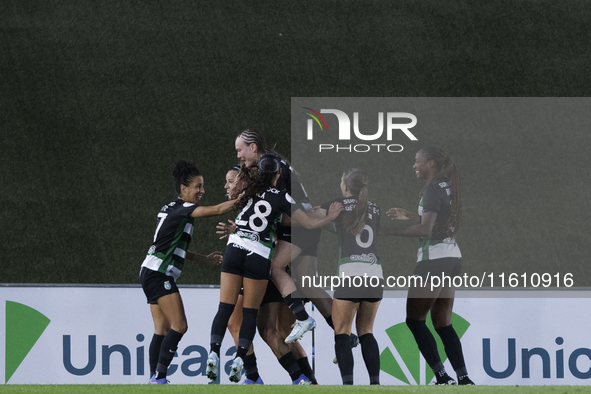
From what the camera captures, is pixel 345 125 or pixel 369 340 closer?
pixel 369 340

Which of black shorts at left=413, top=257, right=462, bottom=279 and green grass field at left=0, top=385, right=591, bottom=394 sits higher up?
black shorts at left=413, top=257, right=462, bottom=279

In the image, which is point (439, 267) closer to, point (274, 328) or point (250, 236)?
point (274, 328)

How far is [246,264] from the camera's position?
4.87 metres

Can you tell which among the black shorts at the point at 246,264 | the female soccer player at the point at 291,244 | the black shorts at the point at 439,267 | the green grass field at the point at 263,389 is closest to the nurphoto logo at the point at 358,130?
the female soccer player at the point at 291,244

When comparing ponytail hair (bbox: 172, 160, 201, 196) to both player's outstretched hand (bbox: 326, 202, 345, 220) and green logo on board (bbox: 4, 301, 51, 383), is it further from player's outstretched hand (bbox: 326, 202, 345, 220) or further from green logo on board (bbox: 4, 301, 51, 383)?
green logo on board (bbox: 4, 301, 51, 383)

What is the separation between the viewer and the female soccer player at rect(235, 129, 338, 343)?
4902mm

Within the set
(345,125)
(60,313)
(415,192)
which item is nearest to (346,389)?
(60,313)

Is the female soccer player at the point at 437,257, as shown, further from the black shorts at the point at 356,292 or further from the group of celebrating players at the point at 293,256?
the black shorts at the point at 356,292

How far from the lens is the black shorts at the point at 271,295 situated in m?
5.27

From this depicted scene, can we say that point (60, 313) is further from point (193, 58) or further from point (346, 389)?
point (193, 58)

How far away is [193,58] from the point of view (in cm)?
1219

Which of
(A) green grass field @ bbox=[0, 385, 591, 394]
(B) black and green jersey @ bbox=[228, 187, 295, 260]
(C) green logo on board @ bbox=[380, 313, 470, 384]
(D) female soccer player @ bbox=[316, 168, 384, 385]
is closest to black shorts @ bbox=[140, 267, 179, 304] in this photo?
(B) black and green jersey @ bbox=[228, 187, 295, 260]

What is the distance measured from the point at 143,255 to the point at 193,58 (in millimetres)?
3668

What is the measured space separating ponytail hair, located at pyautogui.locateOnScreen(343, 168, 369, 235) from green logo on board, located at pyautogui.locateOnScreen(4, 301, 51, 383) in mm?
3178
